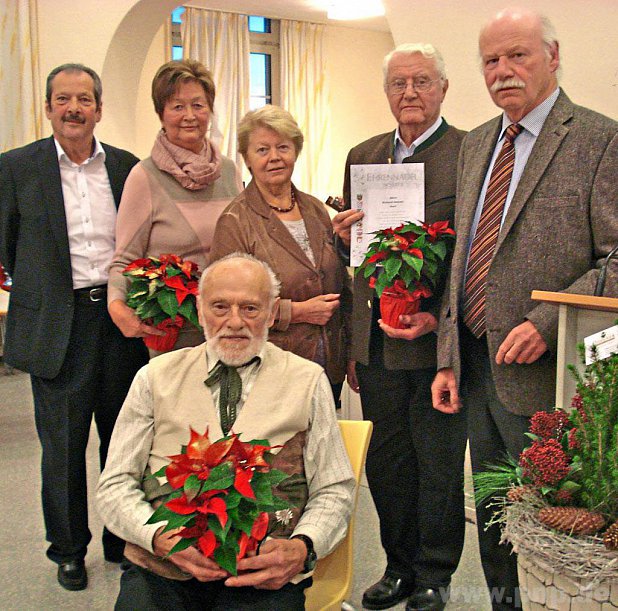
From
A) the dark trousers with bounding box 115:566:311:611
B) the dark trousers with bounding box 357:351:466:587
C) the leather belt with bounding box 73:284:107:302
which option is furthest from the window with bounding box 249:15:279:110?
the dark trousers with bounding box 115:566:311:611

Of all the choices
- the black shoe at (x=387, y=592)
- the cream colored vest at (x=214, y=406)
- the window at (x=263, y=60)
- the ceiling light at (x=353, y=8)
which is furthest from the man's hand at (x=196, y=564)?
the window at (x=263, y=60)

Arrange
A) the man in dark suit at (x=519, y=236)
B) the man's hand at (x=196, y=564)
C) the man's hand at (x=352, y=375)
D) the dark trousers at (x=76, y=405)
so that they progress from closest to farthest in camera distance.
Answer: the man's hand at (x=196, y=564)
the man in dark suit at (x=519, y=236)
the man's hand at (x=352, y=375)
the dark trousers at (x=76, y=405)

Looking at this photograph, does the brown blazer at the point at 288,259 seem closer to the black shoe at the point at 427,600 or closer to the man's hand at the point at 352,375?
the man's hand at the point at 352,375

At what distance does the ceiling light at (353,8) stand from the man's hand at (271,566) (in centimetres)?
668

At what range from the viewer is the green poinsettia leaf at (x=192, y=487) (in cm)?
160

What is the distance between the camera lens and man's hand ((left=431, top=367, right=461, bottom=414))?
2381mm

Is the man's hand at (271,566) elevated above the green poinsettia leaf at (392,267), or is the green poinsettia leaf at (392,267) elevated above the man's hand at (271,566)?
the green poinsettia leaf at (392,267)

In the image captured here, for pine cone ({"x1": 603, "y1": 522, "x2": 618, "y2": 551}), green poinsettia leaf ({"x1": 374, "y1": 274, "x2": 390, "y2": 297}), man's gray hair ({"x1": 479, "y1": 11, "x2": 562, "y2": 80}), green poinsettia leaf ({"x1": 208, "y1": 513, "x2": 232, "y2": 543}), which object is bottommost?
green poinsettia leaf ({"x1": 208, "y1": 513, "x2": 232, "y2": 543})

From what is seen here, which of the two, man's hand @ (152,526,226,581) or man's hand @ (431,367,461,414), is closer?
man's hand @ (152,526,226,581)

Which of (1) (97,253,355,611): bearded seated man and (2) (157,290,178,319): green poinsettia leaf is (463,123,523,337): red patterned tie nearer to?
(1) (97,253,355,611): bearded seated man

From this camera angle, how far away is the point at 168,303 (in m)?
2.73

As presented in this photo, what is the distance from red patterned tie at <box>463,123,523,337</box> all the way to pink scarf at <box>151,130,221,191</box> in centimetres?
116

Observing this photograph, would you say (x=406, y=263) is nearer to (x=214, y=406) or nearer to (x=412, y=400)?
(x=412, y=400)

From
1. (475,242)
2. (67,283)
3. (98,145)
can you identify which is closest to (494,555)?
(475,242)
